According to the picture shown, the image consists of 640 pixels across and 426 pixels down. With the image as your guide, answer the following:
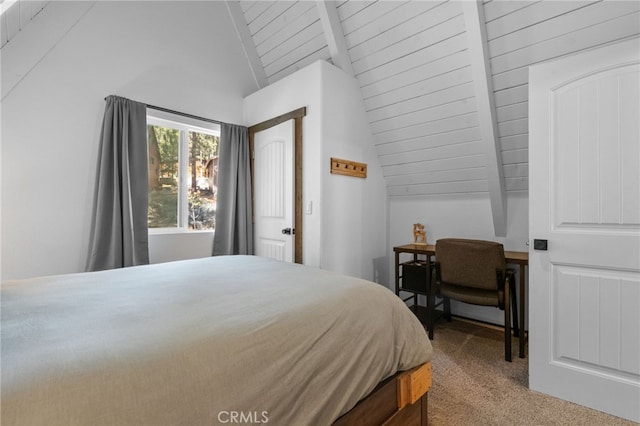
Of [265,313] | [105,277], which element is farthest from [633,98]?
[105,277]

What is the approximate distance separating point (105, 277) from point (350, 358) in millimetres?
1258

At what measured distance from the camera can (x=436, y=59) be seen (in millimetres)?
2451

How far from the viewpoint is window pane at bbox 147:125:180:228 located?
2902mm

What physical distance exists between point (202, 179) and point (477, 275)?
277 centimetres

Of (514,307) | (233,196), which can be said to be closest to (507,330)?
(514,307)

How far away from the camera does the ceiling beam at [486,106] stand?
208cm

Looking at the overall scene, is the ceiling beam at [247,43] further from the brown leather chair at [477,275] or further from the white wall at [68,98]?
the brown leather chair at [477,275]

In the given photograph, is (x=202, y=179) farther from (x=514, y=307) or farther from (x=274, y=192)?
(x=514, y=307)

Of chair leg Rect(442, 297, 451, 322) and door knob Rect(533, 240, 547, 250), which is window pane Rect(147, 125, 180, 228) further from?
door knob Rect(533, 240, 547, 250)

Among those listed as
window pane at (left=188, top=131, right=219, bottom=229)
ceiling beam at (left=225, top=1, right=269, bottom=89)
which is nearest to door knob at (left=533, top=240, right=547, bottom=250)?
window pane at (left=188, top=131, right=219, bottom=229)

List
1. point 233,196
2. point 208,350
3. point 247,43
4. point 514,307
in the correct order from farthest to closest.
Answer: point 247,43, point 233,196, point 514,307, point 208,350

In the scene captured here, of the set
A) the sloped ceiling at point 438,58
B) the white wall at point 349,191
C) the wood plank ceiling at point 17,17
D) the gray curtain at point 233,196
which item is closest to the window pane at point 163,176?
the gray curtain at point 233,196

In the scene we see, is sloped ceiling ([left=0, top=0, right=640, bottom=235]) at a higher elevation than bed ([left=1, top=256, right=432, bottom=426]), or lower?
higher

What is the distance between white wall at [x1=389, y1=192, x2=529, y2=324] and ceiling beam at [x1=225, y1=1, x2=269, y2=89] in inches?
83.9
